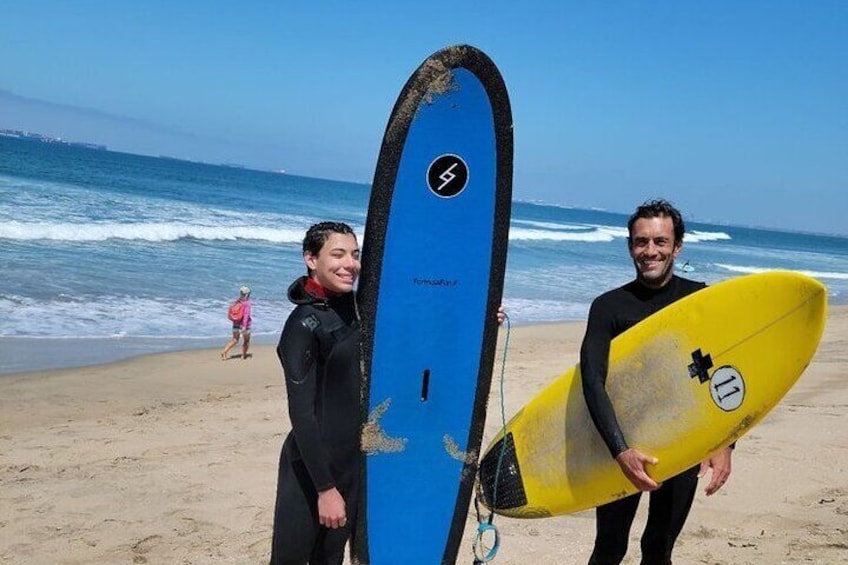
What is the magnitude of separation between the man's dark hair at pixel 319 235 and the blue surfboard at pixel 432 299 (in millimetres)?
589

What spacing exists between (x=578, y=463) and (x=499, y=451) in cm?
41

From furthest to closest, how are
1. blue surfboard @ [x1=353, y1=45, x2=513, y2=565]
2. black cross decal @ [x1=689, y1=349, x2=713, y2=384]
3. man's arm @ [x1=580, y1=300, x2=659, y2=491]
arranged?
1. blue surfboard @ [x1=353, y1=45, x2=513, y2=565]
2. black cross decal @ [x1=689, y1=349, x2=713, y2=384]
3. man's arm @ [x1=580, y1=300, x2=659, y2=491]

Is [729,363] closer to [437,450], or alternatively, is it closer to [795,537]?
[437,450]

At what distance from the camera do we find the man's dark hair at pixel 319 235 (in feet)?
7.51

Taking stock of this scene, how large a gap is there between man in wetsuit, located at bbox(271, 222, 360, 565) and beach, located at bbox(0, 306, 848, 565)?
29.5 inches

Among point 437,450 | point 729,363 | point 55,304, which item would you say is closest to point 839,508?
point 729,363

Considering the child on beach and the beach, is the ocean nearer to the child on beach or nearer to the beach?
the child on beach

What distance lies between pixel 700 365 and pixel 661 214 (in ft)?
1.94

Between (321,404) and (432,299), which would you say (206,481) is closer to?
(432,299)

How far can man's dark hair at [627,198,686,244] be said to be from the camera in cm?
248

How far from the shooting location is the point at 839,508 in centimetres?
391

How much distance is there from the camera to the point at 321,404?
231 centimetres

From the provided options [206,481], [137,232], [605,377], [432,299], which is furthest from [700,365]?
[137,232]

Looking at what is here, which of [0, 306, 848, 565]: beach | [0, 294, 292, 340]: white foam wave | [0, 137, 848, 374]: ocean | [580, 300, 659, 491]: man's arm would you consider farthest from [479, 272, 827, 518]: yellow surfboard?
[0, 294, 292, 340]: white foam wave
